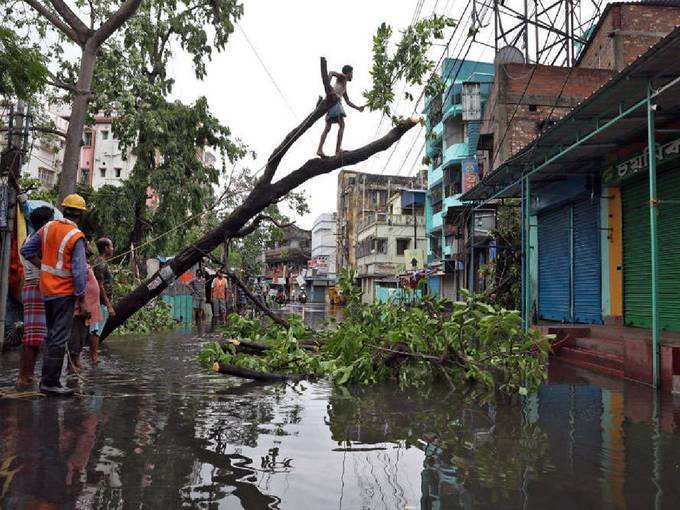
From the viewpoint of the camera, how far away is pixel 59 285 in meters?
5.30

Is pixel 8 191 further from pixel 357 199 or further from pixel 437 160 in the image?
pixel 357 199

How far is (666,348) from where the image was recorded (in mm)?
6590

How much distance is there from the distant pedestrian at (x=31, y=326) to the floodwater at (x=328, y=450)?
560 millimetres

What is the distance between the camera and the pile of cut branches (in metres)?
6.04

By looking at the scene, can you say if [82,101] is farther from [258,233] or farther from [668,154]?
[258,233]

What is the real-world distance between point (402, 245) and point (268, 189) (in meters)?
45.2

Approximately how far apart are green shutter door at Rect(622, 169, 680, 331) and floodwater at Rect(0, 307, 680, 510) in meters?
4.03

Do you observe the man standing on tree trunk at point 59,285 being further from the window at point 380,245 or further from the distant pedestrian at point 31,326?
the window at point 380,245

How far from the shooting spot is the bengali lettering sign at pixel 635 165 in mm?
8868

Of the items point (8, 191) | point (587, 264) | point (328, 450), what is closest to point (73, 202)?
point (8, 191)

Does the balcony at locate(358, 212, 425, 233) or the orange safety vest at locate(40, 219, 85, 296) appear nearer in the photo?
the orange safety vest at locate(40, 219, 85, 296)

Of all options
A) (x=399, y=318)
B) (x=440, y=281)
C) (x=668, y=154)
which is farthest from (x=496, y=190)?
(x=440, y=281)

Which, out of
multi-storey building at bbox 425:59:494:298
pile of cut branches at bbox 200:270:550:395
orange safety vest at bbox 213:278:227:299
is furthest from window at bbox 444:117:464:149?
pile of cut branches at bbox 200:270:550:395

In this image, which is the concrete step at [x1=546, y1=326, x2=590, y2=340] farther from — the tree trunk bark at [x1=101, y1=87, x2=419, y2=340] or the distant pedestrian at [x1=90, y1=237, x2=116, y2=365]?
the distant pedestrian at [x1=90, y1=237, x2=116, y2=365]
